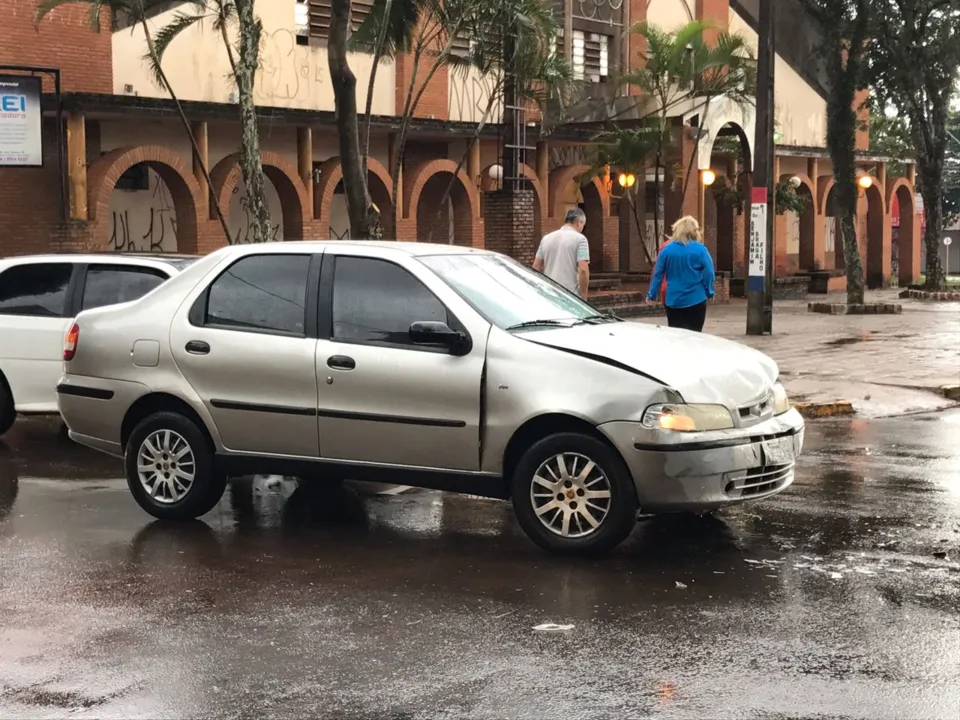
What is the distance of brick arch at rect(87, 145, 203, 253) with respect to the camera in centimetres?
2039

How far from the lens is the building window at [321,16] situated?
81.9 ft

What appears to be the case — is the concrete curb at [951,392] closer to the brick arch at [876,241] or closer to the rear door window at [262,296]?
the rear door window at [262,296]

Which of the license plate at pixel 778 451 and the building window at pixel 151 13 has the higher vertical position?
the building window at pixel 151 13

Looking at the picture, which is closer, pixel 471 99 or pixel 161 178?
pixel 161 178

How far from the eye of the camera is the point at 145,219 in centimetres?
2280

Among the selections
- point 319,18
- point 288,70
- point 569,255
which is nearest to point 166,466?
point 569,255

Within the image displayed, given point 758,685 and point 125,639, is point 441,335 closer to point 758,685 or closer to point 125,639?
point 125,639

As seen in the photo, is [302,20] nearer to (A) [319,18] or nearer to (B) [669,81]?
Answer: (A) [319,18]

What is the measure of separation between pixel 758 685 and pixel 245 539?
12.3ft

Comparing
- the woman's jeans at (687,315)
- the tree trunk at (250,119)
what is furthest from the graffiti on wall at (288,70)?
the woman's jeans at (687,315)

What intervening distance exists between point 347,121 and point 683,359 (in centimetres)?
909

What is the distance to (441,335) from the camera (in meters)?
7.32

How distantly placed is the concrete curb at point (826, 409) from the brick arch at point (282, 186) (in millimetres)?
12258

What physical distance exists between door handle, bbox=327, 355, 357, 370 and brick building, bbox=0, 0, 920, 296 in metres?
10.6
